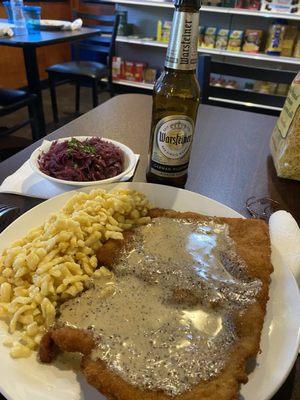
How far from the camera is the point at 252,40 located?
130 inches

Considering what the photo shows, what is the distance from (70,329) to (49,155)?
54 cm

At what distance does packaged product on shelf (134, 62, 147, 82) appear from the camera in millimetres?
3972

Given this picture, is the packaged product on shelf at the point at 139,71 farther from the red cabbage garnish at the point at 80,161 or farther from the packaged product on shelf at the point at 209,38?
the red cabbage garnish at the point at 80,161

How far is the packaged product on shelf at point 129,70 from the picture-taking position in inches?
158

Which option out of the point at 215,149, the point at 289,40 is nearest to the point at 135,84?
the point at 289,40

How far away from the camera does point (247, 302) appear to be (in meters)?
0.60

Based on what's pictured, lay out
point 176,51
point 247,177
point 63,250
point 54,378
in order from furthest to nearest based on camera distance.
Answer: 1. point 247,177
2. point 176,51
3. point 63,250
4. point 54,378

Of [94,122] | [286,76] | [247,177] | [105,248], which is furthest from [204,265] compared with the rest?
[286,76]

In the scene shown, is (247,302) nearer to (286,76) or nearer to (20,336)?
(20,336)

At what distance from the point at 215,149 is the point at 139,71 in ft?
10.2

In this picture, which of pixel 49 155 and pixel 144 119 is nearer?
pixel 49 155

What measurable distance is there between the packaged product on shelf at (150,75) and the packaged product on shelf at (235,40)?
0.97 meters

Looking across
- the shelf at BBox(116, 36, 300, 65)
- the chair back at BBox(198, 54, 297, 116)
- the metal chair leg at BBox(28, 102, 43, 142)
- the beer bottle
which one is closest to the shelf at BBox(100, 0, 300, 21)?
the shelf at BBox(116, 36, 300, 65)

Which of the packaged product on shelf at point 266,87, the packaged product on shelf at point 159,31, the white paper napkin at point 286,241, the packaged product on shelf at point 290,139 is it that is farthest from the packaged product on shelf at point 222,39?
the white paper napkin at point 286,241
